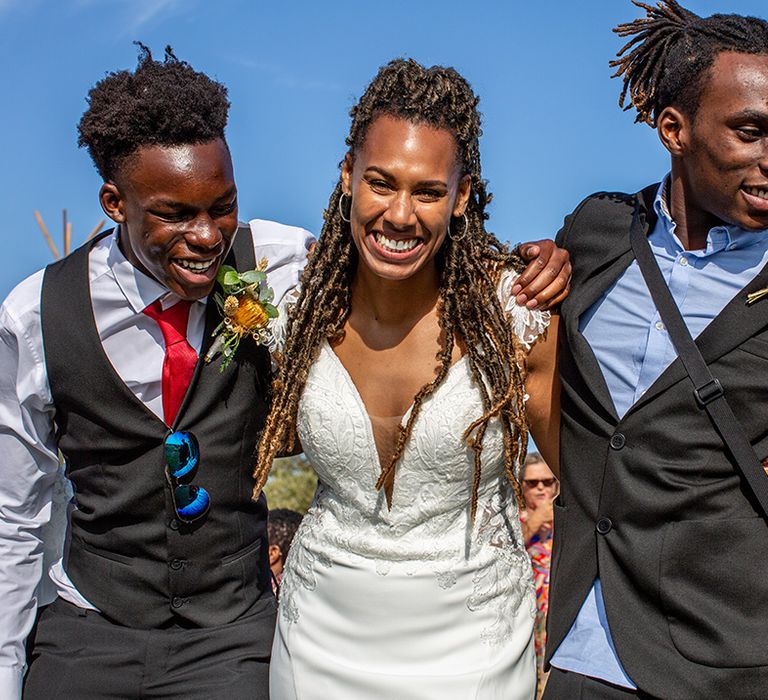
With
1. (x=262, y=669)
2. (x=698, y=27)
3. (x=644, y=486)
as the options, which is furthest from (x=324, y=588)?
(x=698, y=27)

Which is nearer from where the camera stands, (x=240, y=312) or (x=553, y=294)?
(x=553, y=294)

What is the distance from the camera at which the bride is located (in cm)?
369

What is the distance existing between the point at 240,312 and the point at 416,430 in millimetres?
759

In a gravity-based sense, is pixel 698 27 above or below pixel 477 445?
above

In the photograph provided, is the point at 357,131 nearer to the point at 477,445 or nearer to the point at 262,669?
the point at 477,445

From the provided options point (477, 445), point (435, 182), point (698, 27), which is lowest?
point (477, 445)

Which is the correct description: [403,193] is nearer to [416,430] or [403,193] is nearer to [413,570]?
[416,430]

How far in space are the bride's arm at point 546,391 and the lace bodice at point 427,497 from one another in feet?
0.21

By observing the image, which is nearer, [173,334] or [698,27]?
[698,27]

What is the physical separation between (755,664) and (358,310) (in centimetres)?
172

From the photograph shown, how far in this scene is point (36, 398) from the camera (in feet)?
13.0

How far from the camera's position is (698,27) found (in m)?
3.70

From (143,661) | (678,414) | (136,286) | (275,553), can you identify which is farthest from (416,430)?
(275,553)

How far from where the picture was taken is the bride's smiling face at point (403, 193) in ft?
11.9
